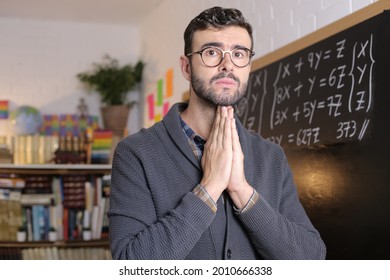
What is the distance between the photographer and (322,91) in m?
2.27

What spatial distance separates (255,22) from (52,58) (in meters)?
2.75

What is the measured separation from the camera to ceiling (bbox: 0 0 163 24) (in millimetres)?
4656

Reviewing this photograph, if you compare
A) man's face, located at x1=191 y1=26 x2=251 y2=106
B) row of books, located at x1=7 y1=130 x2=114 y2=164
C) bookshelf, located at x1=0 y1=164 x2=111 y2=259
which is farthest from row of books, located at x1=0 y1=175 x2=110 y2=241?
man's face, located at x1=191 y1=26 x2=251 y2=106

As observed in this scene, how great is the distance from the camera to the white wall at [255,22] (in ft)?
7.70

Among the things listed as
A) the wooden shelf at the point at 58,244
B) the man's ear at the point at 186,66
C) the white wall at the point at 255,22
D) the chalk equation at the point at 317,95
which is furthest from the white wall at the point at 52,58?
the man's ear at the point at 186,66

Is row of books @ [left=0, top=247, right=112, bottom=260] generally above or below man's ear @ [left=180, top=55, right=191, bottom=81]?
below

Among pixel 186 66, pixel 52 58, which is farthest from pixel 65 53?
pixel 186 66

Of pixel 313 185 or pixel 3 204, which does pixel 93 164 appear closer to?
pixel 3 204

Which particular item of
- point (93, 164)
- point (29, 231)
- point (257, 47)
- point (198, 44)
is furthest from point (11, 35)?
point (198, 44)

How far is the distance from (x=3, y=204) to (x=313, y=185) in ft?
8.26

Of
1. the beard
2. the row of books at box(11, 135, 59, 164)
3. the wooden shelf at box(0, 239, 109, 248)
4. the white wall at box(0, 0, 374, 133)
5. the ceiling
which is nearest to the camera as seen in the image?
the beard

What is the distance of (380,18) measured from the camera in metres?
1.92

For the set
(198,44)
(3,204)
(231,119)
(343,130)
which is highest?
(198,44)

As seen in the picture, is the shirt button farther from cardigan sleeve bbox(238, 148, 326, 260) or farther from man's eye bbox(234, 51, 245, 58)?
man's eye bbox(234, 51, 245, 58)
